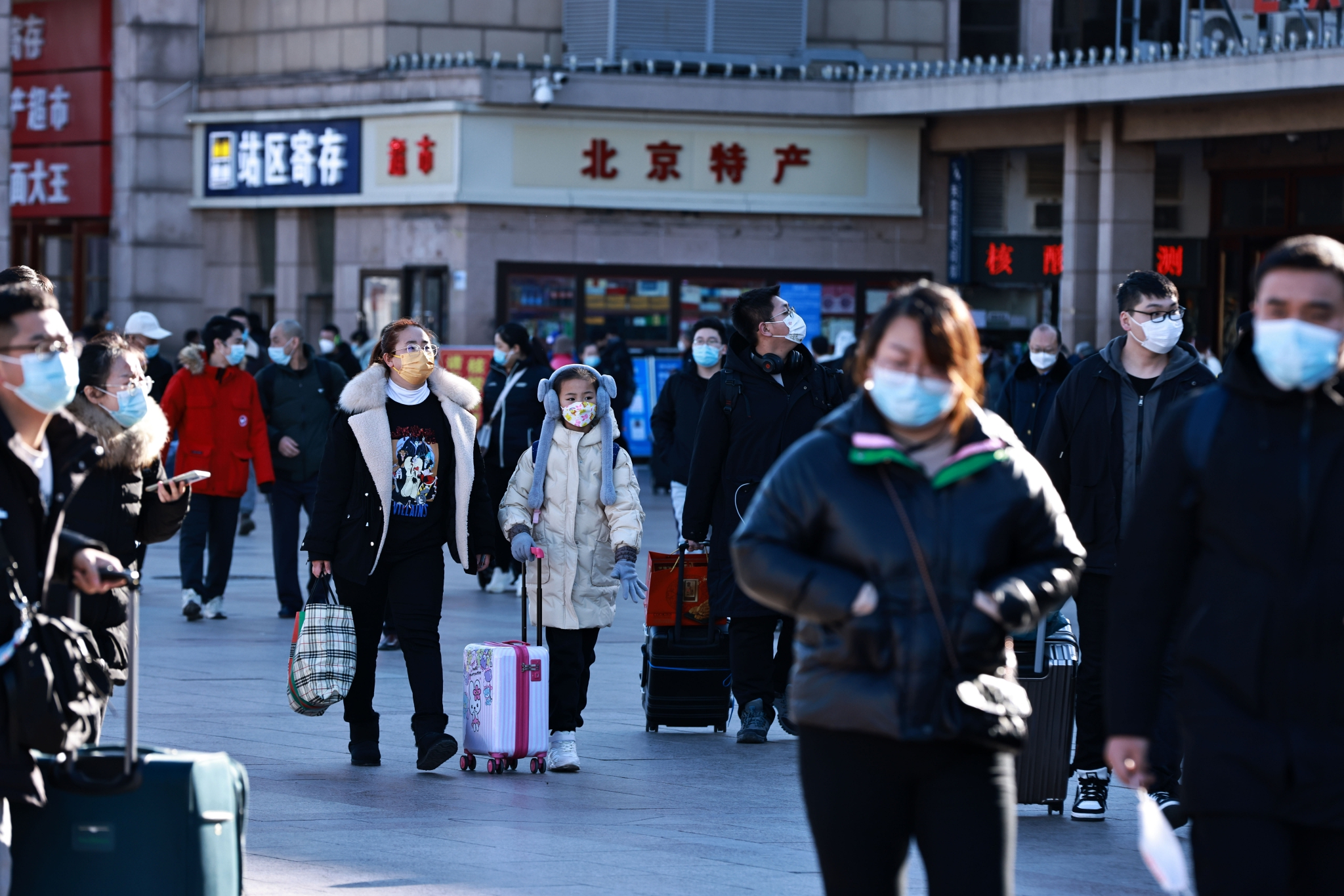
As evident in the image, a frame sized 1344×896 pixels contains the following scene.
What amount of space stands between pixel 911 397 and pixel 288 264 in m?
24.4

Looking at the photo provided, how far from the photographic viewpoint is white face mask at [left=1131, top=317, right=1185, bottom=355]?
752 centimetres

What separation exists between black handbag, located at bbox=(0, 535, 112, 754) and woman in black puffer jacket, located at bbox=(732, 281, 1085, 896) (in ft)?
4.80

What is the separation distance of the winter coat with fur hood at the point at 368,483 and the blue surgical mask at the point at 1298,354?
4820 mm

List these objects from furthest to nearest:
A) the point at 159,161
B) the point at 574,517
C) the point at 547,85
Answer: the point at 159,161 → the point at 547,85 → the point at 574,517

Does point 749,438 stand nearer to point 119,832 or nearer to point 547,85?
point 119,832

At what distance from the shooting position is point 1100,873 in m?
6.71

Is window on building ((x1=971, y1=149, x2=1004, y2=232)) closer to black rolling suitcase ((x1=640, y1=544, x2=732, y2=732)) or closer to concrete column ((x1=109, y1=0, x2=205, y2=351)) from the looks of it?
concrete column ((x1=109, y1=0, x2=205, y2=351))

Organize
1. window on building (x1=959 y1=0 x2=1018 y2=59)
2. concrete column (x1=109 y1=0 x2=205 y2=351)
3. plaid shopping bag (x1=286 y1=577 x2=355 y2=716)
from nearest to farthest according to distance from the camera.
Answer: plaid shopping bag (x1=286 y1=577 x2=355 y2=716)
window on building (x1=959 y1=0 x2=1018 y2=59)
concrete column (x1=109 y1=0 x2=205 y2=351)

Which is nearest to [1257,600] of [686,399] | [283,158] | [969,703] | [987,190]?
[969,703]

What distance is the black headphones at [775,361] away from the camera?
9.20 m

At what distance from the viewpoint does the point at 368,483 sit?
844cm

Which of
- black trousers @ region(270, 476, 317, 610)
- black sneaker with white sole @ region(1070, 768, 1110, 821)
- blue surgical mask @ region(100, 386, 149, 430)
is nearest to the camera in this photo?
blue surgical mask @ region(100, 386, 149, 430)

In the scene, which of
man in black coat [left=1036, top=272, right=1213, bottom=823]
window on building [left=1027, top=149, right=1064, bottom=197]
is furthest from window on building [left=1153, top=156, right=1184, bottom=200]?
man in black coat [left=1036, top=272, right=1213, bottom=823]

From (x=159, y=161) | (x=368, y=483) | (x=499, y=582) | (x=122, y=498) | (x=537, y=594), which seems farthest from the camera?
(x=159, y=161)
